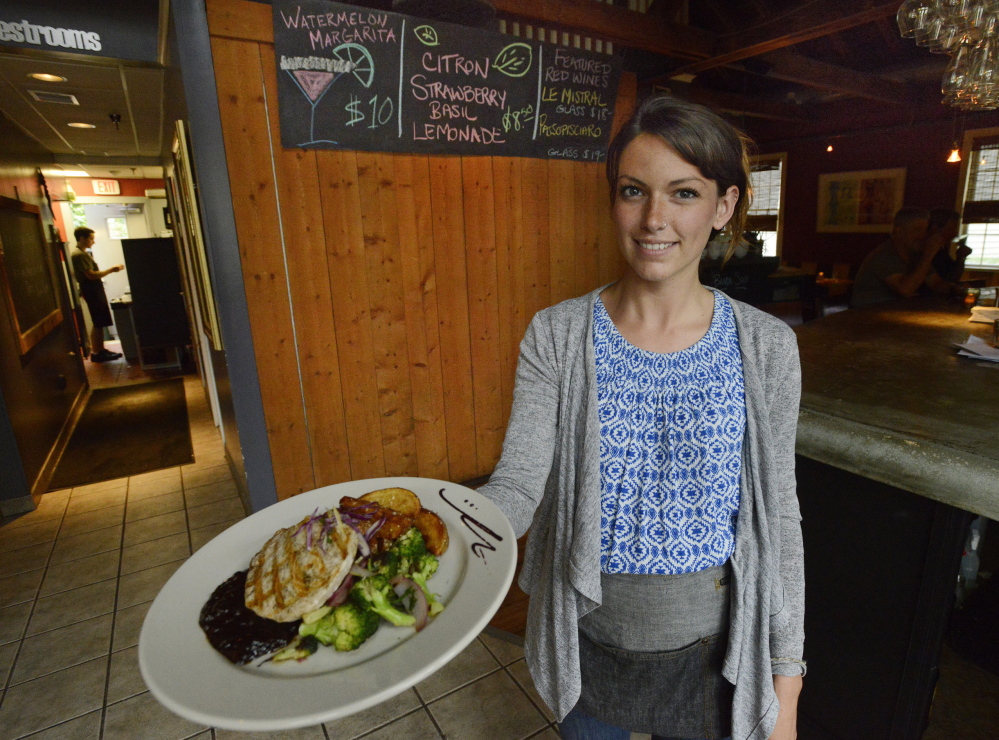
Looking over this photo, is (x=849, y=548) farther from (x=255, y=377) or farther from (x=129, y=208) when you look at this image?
(x=129, y=208)

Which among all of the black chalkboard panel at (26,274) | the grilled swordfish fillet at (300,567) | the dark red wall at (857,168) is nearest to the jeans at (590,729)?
the grilled swordfish fillet at (300,567)

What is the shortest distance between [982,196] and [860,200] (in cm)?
149

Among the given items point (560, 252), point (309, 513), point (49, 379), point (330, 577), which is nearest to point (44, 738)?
point (309, 513)

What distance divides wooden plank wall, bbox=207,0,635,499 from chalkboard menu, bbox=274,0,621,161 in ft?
0.32

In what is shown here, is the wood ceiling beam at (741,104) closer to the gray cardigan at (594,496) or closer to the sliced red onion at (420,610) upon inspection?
the gray cardigan at (594,496)

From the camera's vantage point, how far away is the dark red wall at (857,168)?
7.84 metres

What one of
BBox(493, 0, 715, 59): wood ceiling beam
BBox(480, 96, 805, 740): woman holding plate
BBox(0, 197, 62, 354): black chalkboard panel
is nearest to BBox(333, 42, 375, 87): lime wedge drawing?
BBox(493, 0, 715, 59): wood ceiling beam

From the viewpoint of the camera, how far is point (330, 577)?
936 millimetres

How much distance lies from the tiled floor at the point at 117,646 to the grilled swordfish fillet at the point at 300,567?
1474 millimetres

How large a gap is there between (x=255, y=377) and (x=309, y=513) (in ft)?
6.52

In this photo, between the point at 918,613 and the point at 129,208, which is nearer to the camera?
the point at 918,613

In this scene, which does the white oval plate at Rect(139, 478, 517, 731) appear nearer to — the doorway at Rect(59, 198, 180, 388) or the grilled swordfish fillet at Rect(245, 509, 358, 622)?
the grilled swordfish fillet at Rect(245, 509, 358, 622)

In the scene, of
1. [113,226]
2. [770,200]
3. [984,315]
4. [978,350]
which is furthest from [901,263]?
[113,226]

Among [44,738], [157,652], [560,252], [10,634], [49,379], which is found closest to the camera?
[157,652]
